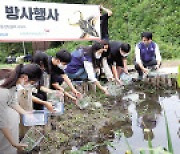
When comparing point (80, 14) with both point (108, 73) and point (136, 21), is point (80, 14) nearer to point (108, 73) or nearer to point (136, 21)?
point (108, 73)

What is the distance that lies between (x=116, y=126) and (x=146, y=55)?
9.65 feet

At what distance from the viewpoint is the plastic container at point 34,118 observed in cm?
370

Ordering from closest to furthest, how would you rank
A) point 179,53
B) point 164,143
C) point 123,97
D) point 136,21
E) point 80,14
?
point 164,143
point 123,97
point 80,14
point 179,53
point 136,21

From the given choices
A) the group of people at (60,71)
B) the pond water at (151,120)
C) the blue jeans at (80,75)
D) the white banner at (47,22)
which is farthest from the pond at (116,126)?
the white banner at (47,22)

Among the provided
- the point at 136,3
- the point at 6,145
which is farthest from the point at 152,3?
the point at 6,145

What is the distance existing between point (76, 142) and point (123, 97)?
2.38 meters

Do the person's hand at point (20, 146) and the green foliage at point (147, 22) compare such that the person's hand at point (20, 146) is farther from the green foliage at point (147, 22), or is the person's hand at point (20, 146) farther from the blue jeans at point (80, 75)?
the green foliage at point (147, 22)

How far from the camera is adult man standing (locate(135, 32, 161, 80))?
23.7ft

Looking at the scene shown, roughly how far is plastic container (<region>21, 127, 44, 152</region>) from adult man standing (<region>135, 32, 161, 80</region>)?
11.8ft

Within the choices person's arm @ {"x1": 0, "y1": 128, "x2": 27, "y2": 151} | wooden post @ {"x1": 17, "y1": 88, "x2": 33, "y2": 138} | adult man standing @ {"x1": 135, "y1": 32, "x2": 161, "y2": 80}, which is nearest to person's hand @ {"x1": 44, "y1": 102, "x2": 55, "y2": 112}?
wooden post @ {"x1": 17, "y1": 88, "x2": 33, "y2": 138}

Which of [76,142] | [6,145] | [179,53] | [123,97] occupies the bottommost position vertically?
[179,53]

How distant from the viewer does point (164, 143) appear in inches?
164

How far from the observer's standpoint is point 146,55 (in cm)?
739

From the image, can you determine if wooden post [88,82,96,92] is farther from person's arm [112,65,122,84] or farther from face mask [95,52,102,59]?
face mask [95,52,102,59]
